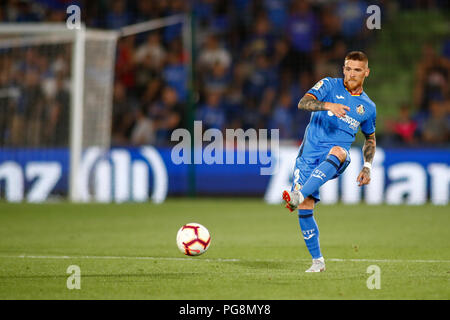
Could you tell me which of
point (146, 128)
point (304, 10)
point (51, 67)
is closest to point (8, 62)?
point (51, 67)

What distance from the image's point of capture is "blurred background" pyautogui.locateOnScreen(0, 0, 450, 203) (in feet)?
55.7

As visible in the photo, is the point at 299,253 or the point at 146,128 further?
the point at 146,128

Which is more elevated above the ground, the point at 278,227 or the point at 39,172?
the point at 39,172

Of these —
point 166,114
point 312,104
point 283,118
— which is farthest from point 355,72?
point 166,114

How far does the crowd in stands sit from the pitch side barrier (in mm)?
788

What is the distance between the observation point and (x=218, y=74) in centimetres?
1969

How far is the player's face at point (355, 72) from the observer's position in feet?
25.3

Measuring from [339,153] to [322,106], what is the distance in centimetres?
55

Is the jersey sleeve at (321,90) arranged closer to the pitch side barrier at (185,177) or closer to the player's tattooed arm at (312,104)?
the player's tattooed arm at (312,104)

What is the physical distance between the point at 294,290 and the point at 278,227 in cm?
588

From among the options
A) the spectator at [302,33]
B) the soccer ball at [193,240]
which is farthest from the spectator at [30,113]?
the soccer ball at [193,240]

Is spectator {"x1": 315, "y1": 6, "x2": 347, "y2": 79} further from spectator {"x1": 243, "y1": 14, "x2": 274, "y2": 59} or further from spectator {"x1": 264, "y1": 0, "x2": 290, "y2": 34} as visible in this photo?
spectator {"x1": 243, "y1": 14, "x2": 274, "y2": 59}
